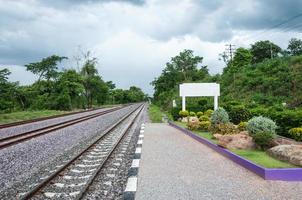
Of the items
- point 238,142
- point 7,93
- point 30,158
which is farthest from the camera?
point 7,93

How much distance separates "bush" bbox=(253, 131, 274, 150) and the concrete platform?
135 cm

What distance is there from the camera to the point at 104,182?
8.59m

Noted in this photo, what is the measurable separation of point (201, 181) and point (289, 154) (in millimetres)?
2765

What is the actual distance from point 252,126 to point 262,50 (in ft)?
244

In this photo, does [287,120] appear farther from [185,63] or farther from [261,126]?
[185,63]

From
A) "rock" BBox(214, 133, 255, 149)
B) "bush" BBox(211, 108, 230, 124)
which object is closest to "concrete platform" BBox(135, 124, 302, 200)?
"rock" BBox(214, 133, 255, 149)

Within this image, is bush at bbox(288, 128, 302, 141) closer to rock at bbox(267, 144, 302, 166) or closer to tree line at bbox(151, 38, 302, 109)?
rock at bbox(267, 144, 302, 166)

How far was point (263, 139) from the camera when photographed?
11.8 m

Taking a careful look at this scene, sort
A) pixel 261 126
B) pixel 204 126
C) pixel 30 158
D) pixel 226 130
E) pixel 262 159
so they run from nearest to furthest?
1. pixel 262 159
2. pixel 261 126
3. pixel 30 158
4. pixel 226 130
5. pixel 204 126

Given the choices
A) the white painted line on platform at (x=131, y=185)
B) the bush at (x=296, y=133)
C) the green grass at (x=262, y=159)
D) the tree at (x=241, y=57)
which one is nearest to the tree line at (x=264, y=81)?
the tree at (x=241, y=57)

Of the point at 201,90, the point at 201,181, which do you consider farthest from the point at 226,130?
the point at 201,90

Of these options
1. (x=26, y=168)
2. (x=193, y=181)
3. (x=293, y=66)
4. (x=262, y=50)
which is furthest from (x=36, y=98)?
(x=193, y=181)

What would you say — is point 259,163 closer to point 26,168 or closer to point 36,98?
point 26,168

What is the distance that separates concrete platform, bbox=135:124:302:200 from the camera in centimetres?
691
